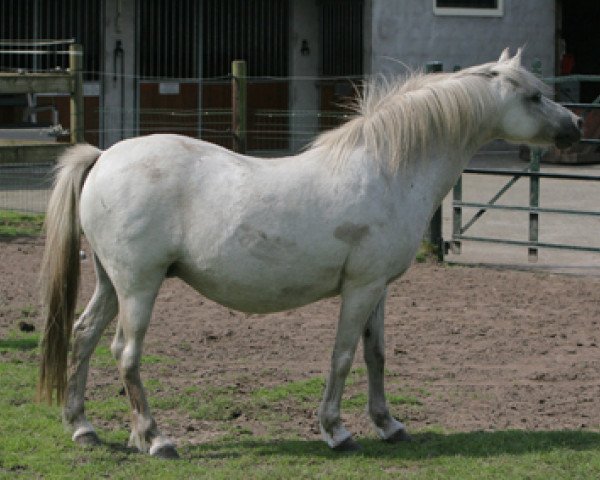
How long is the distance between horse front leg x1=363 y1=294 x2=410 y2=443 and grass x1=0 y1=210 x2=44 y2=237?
676 cm

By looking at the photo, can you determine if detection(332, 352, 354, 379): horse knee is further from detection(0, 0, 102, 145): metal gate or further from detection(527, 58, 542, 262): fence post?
detection(0, 0, 102, 145): metal gate

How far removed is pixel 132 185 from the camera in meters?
5.50

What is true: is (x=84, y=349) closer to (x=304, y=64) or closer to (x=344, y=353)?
(x=344, y=353)

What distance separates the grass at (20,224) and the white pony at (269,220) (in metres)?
Result: 6.51

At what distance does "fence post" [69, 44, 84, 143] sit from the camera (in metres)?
12.4

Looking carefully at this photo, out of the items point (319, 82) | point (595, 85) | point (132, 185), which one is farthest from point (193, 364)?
point (595, 85)

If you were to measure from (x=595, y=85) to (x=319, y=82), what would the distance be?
7.22m

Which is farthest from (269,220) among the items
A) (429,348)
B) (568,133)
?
(429,348)

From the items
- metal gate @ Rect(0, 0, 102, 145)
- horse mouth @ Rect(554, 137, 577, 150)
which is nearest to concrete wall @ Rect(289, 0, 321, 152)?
metal gate @ Rect(0, 0, 102, 145)

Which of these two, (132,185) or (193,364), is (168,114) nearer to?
(193,364)

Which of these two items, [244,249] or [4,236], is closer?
[244,249]

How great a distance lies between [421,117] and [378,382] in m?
1.28

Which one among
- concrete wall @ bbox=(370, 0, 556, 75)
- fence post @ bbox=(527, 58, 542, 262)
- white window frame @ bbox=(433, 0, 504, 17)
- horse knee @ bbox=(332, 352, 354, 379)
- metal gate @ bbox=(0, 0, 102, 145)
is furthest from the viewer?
white window frame @ bbox=(433, 0, 504, 17)

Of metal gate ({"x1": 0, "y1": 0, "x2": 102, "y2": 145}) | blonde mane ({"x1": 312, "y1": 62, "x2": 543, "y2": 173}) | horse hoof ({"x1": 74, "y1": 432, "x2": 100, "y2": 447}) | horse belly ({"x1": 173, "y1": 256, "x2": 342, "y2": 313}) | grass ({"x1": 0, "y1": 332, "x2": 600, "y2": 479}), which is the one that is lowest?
grass ({"x1": 0, "y1": 332, "x2": 600, "y2": 479})
